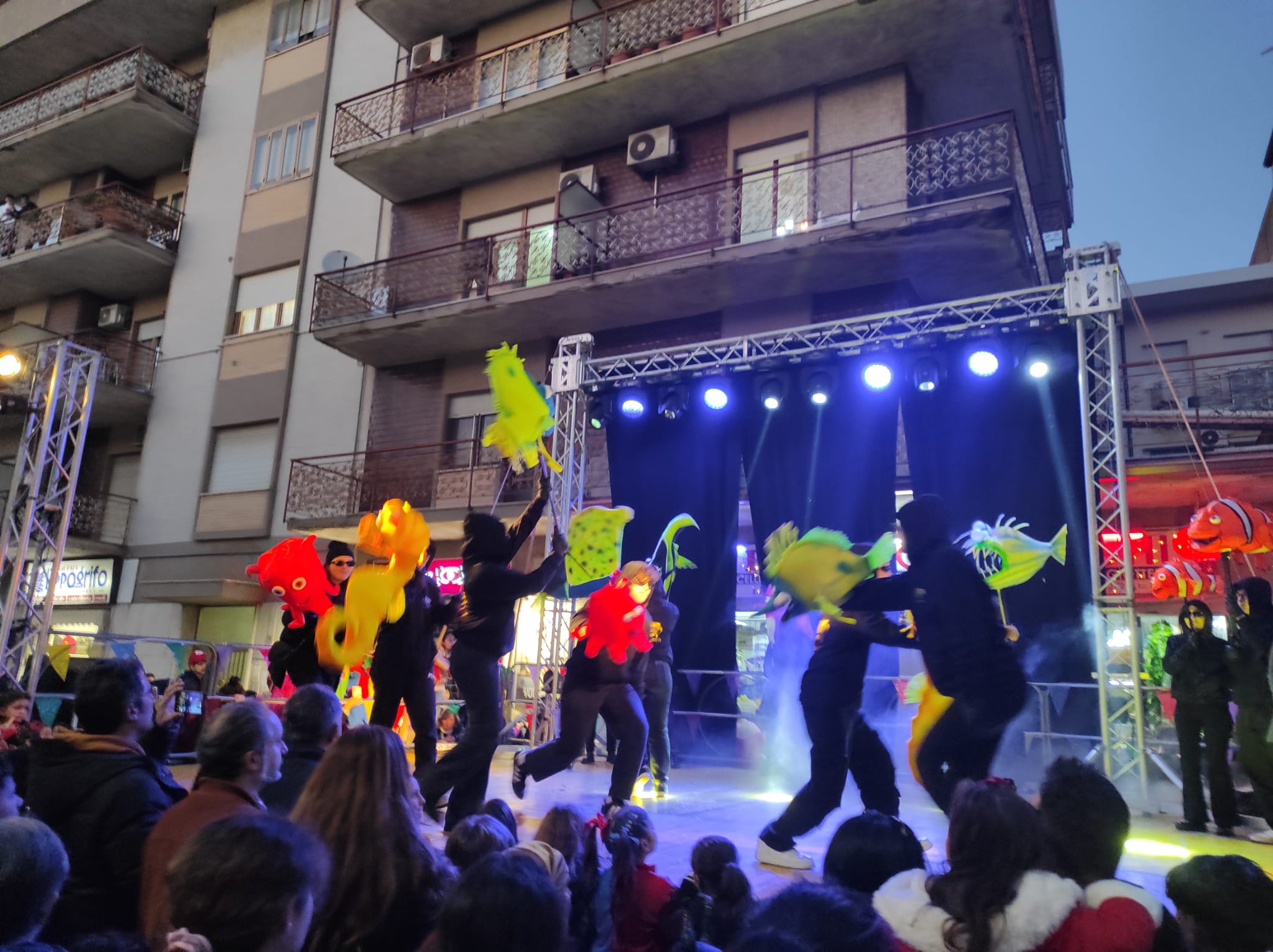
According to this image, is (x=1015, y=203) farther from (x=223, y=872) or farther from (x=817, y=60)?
(x=223, y=872)

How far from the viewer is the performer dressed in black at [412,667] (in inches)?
194

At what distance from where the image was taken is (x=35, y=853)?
1711mm

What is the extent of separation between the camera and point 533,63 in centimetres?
1418

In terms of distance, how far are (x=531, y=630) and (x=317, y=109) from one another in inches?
427

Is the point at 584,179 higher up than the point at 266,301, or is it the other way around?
the point at 584,179

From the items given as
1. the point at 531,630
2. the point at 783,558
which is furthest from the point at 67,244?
the point at 783,558

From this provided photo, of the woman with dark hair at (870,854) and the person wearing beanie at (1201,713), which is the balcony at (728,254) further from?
the woman with dark hair at (870,854)

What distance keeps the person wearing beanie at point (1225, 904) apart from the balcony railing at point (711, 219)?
9.14 m

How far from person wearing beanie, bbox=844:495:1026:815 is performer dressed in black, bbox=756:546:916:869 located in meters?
0.42

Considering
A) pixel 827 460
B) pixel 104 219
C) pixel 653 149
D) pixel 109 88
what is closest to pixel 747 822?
pixel 827 460

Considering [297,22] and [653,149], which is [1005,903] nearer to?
[653,149]

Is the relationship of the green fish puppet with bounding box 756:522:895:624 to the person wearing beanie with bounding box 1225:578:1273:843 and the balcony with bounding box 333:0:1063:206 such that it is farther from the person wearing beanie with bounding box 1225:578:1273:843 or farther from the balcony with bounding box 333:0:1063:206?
the balcony with bounding box 333:0:1063:206

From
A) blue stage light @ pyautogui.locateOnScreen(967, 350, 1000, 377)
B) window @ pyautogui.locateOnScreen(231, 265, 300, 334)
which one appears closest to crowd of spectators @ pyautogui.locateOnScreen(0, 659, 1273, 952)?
blue stage light @ pyautogui.locateOnScreen(967, 350, 1000, 377)

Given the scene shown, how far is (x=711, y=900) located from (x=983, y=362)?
23.7ft
